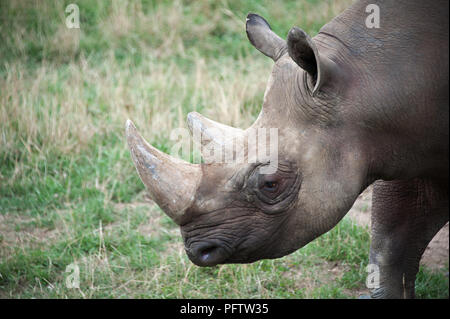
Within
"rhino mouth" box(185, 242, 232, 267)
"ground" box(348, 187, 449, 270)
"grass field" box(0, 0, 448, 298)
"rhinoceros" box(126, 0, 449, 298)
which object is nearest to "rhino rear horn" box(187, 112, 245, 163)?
"rhinoceros" box(126, 0, 449, 298)


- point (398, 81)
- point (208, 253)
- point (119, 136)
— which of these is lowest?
point (208, 253)

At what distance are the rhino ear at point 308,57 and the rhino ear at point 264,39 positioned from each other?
43cm

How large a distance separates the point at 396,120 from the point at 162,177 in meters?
1.34

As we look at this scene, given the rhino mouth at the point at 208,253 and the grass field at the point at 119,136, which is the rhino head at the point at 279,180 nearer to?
the rhino mouth at the point at 208,253

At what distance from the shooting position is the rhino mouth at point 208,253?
342 centimetres

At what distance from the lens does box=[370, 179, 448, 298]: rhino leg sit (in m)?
4.20

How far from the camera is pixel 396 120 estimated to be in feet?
11.4

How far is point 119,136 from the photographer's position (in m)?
6.63

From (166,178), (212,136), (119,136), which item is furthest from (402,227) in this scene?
(119,136)

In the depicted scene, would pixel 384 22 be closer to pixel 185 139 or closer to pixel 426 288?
pixel 426 288

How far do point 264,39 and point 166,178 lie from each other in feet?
3.82

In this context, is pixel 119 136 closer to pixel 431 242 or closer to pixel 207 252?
pixel 431 242

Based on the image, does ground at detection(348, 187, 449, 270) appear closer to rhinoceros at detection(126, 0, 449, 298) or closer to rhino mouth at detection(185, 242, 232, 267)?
rhinoceros at detection(126, 0, 449, 298)
